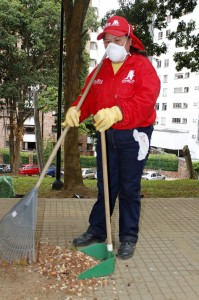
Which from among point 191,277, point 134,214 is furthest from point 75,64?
point 191,277

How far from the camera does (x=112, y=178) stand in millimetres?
3633

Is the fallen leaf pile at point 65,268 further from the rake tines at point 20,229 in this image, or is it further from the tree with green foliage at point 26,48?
the tree with green foliage at point 26,48

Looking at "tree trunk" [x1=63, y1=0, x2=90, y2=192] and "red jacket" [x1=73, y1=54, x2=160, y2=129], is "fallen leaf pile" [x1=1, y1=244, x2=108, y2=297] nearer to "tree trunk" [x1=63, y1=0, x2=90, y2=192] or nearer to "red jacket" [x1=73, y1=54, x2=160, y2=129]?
"red jacket" [x1=73, y1=54, x2=160, y2=129]

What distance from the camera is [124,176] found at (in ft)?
11.5

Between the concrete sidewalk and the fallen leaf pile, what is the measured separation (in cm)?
12

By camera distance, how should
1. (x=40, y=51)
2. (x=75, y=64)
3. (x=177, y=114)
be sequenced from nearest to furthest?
(x=75, y=64)
(x=40, y=51)
(x=177, y=114)

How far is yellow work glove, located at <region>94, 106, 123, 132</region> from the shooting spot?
2936 millimetres

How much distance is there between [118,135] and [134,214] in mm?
783

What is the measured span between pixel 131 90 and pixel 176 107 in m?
41.4

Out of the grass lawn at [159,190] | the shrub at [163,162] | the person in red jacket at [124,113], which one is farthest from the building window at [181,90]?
the person in red jacket at [124,113]

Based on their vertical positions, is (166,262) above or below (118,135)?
below

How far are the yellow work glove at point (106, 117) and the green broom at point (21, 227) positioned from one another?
311 mm

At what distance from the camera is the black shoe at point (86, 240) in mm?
3832

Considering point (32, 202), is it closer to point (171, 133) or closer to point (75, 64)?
point (75, 64)
